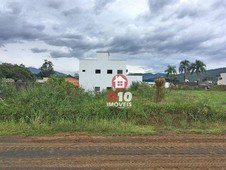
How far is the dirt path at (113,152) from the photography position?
5.29 m

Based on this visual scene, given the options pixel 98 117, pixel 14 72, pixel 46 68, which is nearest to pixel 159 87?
pixel 98 117

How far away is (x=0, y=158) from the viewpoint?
565 cm

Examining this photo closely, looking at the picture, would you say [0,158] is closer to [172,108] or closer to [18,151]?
[18,151]

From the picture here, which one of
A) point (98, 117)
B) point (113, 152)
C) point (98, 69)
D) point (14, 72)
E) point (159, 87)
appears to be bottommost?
point (113, 152)

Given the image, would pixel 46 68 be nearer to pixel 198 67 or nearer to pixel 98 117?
pixel 198 67

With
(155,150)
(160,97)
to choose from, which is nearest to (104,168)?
(155,150)

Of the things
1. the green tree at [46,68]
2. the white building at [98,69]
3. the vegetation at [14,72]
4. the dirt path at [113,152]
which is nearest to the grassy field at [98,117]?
the dirt path at [113,152]

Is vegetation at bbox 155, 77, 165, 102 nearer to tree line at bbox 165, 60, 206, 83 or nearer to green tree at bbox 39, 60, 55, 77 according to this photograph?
tree line at bbox 165, 60, 206, 83

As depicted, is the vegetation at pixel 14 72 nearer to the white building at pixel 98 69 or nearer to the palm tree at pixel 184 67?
the white building at pixel 98 69

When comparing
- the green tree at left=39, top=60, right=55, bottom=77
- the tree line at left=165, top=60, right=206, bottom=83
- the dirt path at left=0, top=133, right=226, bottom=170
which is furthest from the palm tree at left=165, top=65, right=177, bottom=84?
the dirt path at left=0, top=133, right=226, bottom=170

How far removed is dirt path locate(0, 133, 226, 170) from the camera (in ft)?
17.4

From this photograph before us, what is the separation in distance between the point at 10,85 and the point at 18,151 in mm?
8104

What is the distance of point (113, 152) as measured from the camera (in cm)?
626

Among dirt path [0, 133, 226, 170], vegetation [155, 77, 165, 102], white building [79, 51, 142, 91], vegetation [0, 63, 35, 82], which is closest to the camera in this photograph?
dirt path [0, 133, 226, 170]
